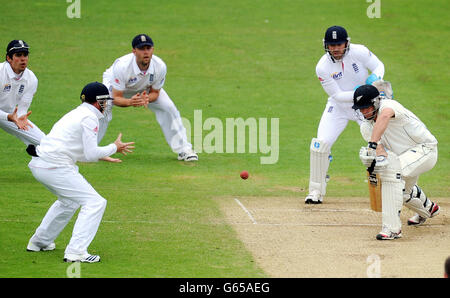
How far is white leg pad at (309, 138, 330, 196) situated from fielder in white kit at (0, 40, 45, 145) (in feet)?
13.6

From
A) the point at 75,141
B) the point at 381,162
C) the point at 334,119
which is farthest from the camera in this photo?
the point at 334,119

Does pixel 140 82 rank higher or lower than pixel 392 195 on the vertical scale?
higher

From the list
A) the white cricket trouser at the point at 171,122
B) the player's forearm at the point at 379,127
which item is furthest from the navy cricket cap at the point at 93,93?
the white cricket trouser at the point at 171,122

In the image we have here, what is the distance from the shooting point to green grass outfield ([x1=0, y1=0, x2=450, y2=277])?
8945 millimetres

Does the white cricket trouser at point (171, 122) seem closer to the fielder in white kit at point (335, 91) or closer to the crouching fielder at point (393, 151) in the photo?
the fielder in white kit at point (335, 91)

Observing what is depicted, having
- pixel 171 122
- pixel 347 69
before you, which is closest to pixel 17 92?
pixel 171 122

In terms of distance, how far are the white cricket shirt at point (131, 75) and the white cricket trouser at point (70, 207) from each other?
481cm

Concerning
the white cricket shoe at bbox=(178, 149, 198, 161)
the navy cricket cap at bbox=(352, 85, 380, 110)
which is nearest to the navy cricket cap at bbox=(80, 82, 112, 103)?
the navy cricket cap at bbox=(352, 85, 380, 110)

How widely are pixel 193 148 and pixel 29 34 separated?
798cm

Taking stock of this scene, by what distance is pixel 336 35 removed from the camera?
36.0 ft

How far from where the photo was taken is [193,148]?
15.2 metres

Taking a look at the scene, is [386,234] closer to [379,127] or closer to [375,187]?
[375,187]

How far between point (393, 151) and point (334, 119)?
6.60 feet
